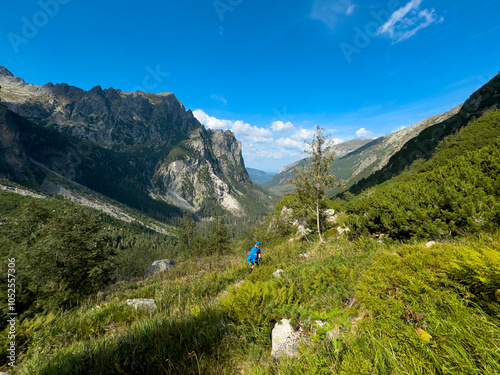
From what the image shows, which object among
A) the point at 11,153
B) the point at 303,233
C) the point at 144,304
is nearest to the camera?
the point at 144,304

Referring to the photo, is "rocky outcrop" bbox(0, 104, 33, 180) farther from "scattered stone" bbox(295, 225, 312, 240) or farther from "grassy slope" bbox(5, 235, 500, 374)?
"grassy slope" bbox(5, 235, 500, 374)

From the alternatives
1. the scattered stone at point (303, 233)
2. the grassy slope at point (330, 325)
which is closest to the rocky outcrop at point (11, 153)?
the scattered stone at point (303, 233)

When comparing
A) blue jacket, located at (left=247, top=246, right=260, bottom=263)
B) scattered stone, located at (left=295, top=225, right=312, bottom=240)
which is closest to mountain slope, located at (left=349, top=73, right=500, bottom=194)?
scattered stone, located at (left=295, top=225, right=312, bottom=240)

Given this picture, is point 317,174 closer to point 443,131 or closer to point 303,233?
point 303,233

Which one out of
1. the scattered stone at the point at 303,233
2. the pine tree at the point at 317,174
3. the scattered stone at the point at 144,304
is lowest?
the scattered stone at the point at 303,233

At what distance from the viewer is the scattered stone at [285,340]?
11.2 feet

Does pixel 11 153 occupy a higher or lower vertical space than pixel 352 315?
higher

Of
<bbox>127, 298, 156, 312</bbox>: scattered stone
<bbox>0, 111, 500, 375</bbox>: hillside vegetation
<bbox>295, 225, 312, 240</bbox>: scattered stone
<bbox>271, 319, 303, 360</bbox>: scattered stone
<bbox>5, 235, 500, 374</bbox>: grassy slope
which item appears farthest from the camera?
<bbox>295, 225, 312, 240</bbox>: scattered stone

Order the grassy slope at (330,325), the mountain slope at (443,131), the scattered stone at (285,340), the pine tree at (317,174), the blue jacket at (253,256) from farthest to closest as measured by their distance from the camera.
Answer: the mountain slope at (443,131) → the pine tree at (317,174) → the blue jacket at (253,256) → the scattered stone at (285,340) → the grassy slope at (330,325)

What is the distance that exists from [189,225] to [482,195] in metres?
54.1

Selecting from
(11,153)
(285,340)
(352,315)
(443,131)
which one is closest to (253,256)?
(285,340)

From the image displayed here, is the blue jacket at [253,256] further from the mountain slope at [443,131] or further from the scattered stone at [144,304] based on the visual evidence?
the mountain slope at [443,131]

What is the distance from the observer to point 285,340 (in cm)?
372

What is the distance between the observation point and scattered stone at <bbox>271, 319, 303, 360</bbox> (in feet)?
11.2
